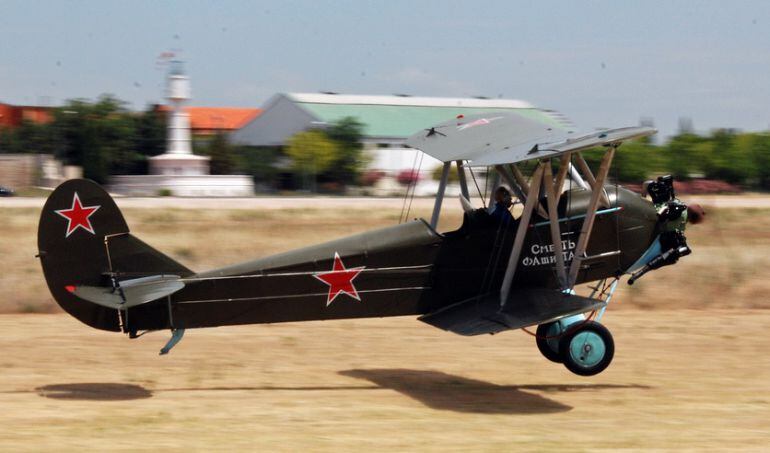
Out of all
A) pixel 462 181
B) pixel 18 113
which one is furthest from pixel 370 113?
pixel 462 181

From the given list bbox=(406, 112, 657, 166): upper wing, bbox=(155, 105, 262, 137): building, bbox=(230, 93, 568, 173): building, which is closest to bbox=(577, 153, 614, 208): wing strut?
bbox=(406, 112, 657, 166): upper wing

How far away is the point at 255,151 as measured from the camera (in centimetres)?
6681

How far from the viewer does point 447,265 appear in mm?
10375

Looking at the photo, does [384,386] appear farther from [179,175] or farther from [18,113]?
[18,113]

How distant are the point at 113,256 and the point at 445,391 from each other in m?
3.67

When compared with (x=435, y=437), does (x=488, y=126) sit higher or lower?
higher

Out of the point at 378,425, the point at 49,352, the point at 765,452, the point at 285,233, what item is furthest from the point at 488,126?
the point at 285,233

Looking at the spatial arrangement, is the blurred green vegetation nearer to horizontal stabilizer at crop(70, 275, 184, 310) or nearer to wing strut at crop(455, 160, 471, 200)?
wing strut at crop(455, 160, 471, 200)

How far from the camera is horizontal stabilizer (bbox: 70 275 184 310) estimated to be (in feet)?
30.4

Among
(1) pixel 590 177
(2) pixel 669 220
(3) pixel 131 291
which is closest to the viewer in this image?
(3) pixel 131 291

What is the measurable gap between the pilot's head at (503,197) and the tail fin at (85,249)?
12.0 feet

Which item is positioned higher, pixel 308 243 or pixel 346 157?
pixel 308 243

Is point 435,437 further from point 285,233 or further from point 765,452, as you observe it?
point 285,233

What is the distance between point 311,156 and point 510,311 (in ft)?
163
